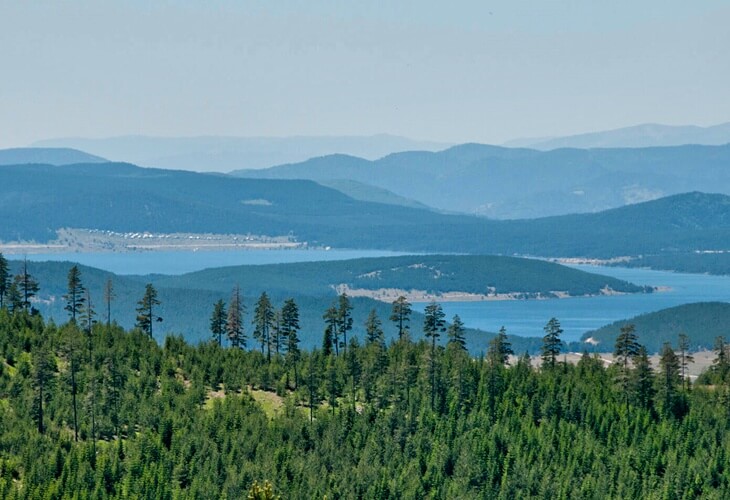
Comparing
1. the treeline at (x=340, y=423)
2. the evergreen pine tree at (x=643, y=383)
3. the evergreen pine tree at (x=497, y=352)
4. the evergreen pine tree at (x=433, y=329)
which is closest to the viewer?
the treeline at (x=340, y=423)

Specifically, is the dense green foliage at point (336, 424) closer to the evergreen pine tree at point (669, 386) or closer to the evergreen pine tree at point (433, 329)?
the evergreen pine tree at point (669, 386)

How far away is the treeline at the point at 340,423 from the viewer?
363 feet

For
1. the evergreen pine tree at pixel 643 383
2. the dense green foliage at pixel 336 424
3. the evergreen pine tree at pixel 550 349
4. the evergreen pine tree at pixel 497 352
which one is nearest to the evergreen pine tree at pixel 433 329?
the dense green foliage at pixel 336 424

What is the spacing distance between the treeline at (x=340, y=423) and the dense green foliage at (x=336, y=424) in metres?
0.20

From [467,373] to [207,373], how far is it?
1051 inches

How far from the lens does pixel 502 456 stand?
398ft

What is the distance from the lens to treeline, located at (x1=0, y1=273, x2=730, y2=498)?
11075 centimetres

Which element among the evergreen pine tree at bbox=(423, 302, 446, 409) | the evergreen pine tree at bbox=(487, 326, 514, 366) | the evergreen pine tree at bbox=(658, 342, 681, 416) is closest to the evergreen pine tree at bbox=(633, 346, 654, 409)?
the evergreen pine tree at bbox=(658, 342, 681, 416)

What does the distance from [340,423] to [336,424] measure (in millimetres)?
448

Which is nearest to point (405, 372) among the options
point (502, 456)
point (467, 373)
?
point (467, 373)

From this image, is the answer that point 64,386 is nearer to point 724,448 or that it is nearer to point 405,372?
point 405,372

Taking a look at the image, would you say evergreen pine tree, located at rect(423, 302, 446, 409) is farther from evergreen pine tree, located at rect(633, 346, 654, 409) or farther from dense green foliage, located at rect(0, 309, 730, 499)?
evergreen pine tree, located at rect(633, 346, 654, 409)

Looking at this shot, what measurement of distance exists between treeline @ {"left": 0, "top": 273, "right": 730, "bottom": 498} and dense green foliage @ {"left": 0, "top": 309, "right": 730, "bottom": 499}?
0.67 ft

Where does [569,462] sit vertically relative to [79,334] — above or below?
below
